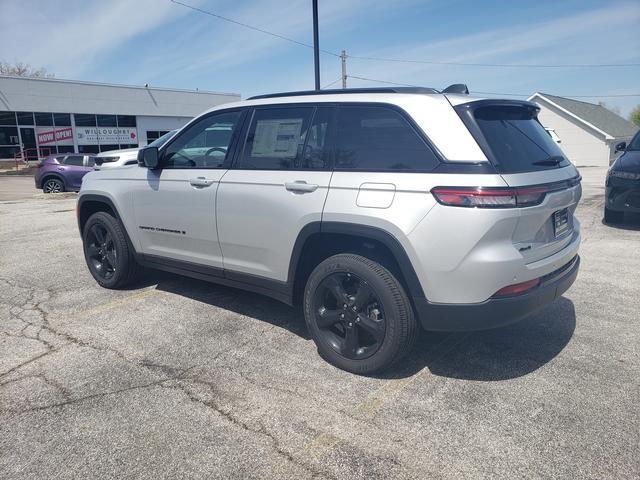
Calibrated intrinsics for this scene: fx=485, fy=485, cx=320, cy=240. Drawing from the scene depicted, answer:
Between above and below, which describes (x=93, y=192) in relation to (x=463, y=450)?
above

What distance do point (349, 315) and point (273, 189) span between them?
1.07 metres

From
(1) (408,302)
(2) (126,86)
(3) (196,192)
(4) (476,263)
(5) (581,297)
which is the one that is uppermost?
(2) (126,86)

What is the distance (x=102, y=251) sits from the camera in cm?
524

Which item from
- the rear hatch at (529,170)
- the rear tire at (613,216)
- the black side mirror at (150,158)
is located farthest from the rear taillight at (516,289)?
the rear tire at (613,216)

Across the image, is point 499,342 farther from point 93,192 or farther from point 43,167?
point 43,167

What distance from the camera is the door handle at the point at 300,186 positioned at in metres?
3.36

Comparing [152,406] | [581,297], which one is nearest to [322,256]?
[152,406]

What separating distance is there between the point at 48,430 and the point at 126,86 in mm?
32259

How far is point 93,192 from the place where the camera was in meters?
5.05

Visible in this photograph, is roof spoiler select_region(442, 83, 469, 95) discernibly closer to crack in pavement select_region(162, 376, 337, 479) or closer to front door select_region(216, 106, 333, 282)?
front door select_region(216, 106, 333, 282)

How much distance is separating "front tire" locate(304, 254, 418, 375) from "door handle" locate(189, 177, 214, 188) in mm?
1232

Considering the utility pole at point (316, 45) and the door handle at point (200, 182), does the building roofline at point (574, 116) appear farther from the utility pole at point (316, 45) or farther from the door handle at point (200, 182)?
the door handle at point (200, 182)

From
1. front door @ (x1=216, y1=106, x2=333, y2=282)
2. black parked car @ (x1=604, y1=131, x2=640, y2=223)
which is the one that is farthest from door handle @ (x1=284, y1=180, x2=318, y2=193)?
black parked car @ (x1=604, y1=131, x2=640, y2=223)

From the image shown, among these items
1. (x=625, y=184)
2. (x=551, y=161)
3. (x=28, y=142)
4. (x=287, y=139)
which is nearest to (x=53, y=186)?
(x=28, y=142)
